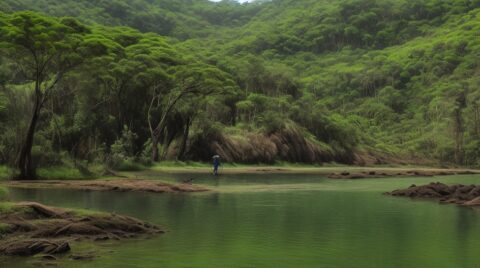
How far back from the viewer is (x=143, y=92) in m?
75.2

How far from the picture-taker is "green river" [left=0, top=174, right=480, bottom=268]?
14.8m

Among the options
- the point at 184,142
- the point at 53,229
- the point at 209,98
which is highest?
the point at 209,98

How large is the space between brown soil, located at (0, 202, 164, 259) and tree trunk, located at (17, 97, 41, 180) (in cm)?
2509

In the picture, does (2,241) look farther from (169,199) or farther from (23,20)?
(23,20)

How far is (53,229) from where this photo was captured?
16.3 m

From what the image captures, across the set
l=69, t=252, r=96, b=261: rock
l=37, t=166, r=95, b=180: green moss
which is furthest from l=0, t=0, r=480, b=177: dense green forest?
l=69, t=252, r=96, b=261: rock

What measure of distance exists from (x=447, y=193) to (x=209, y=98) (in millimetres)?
59735

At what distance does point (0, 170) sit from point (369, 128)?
107 m

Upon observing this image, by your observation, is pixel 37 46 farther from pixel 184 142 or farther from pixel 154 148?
pixel 184 142

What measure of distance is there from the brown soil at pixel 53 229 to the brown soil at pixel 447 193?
22.2 m

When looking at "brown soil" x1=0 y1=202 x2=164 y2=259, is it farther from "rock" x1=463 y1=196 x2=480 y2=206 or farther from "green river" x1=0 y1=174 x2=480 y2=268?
"rock" x1=463 y1=196 x2=480 y2=206

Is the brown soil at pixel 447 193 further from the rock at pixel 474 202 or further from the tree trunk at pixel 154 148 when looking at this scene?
the tree trunk at pixel 154 148

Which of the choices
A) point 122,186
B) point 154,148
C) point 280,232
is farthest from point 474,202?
point 154,148

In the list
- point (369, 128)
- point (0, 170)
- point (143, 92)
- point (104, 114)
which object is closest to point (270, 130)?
point (143, 92)
